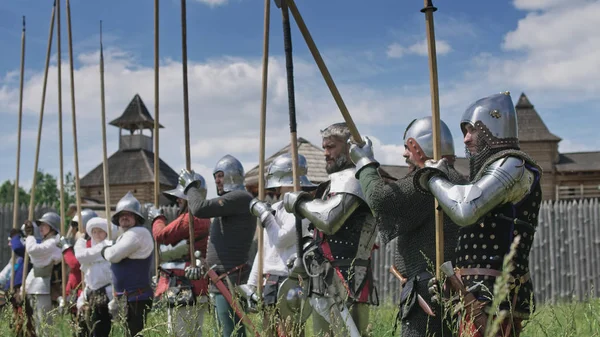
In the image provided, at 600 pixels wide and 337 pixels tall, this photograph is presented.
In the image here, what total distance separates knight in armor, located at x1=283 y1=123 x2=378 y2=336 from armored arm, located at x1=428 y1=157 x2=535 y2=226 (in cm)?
92

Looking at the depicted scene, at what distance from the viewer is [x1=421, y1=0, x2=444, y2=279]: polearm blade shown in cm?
306

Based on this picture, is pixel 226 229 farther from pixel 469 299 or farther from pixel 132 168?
pixel 132 168

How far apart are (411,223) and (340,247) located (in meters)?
0.59

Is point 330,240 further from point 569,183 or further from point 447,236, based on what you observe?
point 569,183

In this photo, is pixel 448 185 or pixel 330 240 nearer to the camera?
pixel 448 185

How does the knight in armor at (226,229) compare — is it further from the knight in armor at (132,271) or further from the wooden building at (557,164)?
the wooden building at (557,164)

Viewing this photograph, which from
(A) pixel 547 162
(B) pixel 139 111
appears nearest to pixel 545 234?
(A) pixel 547 162

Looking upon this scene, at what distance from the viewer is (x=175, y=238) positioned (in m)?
5.56

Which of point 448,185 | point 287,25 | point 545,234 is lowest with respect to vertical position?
point 545,234

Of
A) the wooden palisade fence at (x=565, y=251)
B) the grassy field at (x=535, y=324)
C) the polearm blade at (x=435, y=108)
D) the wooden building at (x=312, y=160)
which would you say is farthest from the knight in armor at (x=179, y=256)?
the wooden building at (x=312, y=160)

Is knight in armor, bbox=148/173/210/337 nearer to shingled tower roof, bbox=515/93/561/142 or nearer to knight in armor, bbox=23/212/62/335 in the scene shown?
knight in armor, bbox=23/212/62/335

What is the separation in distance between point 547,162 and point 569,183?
65.9 inches

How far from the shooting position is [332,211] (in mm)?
3805

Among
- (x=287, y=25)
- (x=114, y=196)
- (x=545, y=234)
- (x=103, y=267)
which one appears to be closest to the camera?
(x=287, y=25)
